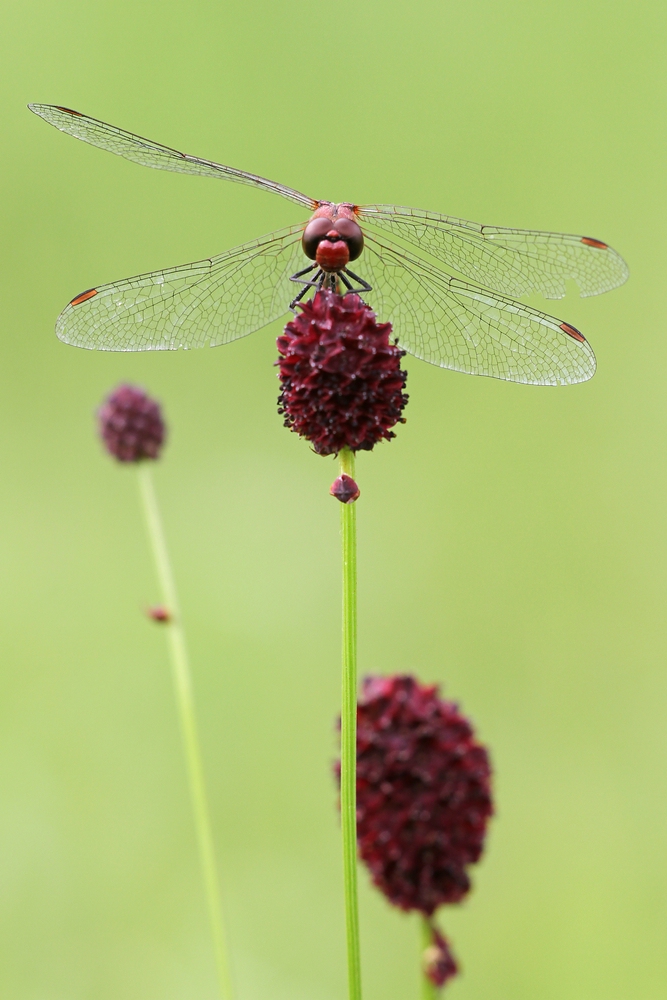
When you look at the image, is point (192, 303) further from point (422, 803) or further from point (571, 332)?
point (422, 803)

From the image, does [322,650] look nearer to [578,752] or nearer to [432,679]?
[432,679]

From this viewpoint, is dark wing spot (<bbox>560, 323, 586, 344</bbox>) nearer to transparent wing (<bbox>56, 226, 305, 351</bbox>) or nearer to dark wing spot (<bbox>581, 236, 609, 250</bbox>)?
dark wing spot (<bbox>581, 236, 609, 250</bbox>)

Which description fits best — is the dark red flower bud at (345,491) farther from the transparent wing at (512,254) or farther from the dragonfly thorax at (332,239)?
the transparent wing at (512,254)

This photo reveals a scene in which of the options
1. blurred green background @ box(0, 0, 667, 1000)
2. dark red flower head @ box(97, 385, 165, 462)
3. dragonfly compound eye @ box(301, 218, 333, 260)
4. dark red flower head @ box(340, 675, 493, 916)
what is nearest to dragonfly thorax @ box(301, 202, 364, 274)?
dragonfly compound eye @ box(301, 218, 333, 260)

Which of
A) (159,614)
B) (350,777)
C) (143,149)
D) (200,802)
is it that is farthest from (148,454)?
(350,777)

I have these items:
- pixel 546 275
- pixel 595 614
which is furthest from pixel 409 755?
pixel 595 614

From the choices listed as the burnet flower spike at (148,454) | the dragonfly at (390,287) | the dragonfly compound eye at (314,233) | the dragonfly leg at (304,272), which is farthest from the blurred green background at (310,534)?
the dragonfly compound eye at (314,233)

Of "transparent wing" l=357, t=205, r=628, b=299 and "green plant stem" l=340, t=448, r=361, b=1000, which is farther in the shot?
"transparent wing" l=357, t=205, r=628, b=299
